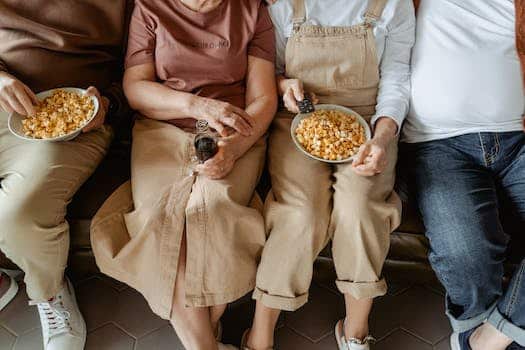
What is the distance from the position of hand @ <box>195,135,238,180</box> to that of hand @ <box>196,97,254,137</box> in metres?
0.04

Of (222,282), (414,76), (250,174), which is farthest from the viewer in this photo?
(414,76)

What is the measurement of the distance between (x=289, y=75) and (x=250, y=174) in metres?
0.39

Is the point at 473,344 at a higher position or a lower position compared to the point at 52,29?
lower

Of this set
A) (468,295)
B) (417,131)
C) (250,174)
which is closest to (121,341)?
(250,174)

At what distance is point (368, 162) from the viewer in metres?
1.37

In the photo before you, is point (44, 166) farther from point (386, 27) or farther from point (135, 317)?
point (386, 27)

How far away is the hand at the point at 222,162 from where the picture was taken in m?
1.33

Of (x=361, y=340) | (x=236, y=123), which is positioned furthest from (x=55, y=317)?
(x=361, y=340)

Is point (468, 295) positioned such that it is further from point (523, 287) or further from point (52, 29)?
point (52, 29)

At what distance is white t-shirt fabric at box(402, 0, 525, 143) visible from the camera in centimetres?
147

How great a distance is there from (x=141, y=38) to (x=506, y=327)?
1.41 metres

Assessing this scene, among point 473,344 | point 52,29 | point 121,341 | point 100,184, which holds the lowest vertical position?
point 121,341

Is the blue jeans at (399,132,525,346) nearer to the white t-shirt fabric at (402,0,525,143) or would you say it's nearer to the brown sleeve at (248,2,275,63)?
the white t-shirt fabric at (402,0,525,143)

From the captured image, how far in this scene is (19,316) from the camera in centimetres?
167
